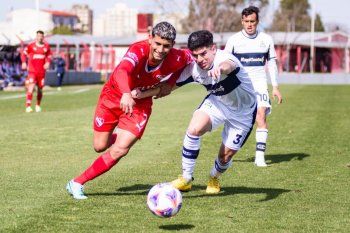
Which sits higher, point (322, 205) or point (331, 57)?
point (322, 205)

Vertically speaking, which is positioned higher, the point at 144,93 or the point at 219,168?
the point at 144,93

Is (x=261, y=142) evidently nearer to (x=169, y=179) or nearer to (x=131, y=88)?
(x=169, y=179)

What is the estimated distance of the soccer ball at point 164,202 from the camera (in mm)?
7531

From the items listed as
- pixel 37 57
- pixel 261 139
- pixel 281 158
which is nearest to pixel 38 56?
pixel 37 57

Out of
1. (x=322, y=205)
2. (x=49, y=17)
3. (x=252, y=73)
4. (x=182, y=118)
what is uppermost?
(x=252, y=73)

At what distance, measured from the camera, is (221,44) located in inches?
3007

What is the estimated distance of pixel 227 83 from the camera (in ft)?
29.6

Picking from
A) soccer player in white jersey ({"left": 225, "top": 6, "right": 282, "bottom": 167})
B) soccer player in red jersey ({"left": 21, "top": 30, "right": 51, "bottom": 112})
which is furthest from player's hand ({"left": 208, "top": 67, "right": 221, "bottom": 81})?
soccer player in red jersey ({"left": 21, "top": 30, "right": 51, "bottom": 112})

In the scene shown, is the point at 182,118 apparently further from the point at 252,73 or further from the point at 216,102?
the point at 216,102

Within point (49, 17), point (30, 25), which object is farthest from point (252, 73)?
point (49, 17)

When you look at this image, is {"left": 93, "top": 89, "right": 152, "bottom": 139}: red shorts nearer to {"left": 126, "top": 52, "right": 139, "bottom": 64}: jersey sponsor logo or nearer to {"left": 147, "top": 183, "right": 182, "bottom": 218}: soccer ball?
{"left": 126, "top": 52, "right": 139, "bottom": 64}: jersey sponsor logo

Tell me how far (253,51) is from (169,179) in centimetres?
300

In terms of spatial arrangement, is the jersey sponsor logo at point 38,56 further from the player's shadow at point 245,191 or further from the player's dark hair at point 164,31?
the player's dark hair at point 164,31

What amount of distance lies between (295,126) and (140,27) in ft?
221
